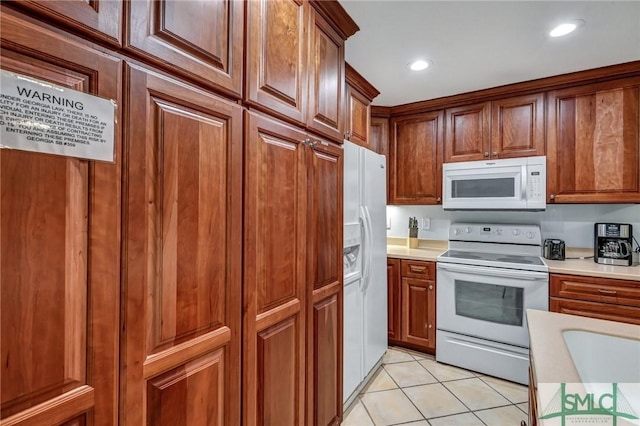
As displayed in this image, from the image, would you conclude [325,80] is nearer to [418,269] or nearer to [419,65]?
[419,65]

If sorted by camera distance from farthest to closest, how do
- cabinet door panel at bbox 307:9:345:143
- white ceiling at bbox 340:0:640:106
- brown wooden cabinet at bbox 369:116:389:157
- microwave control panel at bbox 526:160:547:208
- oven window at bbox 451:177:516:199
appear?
brown wooden cabinet at bbox 369:116:389:157 → oven window at bbox 451:177:516:199 → microwave control panel at bbox 526:160:547:208 → white ceiling at bbox 340:0:640:106 → cabinet door panel at bbox 307:9:345:143

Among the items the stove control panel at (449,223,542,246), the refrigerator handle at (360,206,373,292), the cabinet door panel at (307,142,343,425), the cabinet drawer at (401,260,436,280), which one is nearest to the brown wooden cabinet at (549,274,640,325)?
the stove control panel at (449,223,542,246)

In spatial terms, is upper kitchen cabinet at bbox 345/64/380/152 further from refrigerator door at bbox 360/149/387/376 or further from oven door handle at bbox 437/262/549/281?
oven door handle at bbox 437/262/549/281

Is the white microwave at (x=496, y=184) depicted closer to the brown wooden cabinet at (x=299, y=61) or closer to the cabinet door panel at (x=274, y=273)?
the brown wooden cabinet at (x=299, y=61)

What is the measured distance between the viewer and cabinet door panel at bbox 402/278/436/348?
110 inches

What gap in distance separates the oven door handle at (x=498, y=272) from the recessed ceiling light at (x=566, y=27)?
1600mm

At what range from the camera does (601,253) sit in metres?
2.44

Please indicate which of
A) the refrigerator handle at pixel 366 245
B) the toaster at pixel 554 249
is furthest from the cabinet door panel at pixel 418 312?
the toaster at pixel 554 249

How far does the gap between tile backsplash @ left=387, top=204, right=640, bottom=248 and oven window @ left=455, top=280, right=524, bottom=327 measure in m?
0.81

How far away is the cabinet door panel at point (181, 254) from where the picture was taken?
0.77 meters

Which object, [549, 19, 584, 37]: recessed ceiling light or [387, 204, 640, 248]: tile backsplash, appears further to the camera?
[387, 204, 640, 248]: tile backsplash

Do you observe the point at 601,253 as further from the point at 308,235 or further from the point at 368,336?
the point at 308,235

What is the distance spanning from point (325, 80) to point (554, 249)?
7.99 feet

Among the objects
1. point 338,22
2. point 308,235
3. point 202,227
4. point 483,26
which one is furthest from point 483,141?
point 202,227
